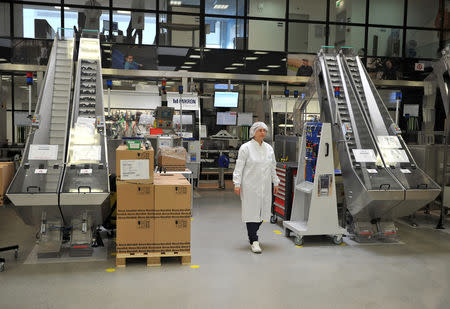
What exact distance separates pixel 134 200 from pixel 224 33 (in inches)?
329

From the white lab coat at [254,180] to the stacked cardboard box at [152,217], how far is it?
0.95m

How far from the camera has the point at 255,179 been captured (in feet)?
18.4

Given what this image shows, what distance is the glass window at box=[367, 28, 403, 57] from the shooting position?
12809 millimetres

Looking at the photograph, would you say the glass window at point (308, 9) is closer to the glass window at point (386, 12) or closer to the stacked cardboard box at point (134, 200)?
the glass window at point (386, 12)

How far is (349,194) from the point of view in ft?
20.3

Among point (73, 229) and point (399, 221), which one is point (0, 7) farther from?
point (399, 221)

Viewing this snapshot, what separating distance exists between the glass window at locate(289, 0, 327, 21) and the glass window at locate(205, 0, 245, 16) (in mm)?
1550

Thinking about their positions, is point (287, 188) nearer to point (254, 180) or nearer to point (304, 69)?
point (254, 180)

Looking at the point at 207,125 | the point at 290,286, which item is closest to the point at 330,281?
the point at 290,286

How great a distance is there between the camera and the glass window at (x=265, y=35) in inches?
486

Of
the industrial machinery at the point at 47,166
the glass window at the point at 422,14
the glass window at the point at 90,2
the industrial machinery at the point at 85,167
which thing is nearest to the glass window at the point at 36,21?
the glass window at the point at 90,2

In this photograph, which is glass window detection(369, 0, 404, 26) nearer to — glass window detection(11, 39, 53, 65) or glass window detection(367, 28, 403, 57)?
glass window detection(367, 28, 403, 57)

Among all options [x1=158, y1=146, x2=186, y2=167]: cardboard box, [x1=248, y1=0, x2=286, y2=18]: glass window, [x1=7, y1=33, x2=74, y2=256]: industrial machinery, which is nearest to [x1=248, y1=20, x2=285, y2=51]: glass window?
[x1=248, y1=0, x2=286, y2=18]: glass window

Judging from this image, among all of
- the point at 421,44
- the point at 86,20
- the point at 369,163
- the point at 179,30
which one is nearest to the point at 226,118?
→ the point at 179,30
